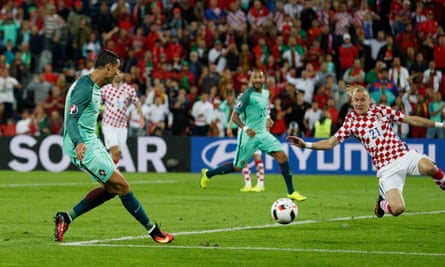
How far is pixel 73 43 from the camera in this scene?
33.4 metres

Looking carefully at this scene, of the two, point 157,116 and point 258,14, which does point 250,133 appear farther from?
point 258,14

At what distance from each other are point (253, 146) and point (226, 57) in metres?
10.7

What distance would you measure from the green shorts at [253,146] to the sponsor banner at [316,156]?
7.47 metres

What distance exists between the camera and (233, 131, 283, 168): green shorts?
822 inches

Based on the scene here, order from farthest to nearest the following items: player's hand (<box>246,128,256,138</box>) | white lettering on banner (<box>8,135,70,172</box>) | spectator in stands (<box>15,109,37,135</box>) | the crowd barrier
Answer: spectator in stands (<box>15,109,37,135</box>), white lettering on banner (<box>8,135,70,172</box>), the crowd barrier, player's hand (<box>246,128,256,138</box>)

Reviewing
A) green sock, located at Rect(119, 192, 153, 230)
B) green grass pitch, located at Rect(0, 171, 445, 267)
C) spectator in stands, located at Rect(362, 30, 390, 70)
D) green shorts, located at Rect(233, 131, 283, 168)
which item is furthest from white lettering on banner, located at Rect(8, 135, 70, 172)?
green sock, located at Rect(119, 192, 153, 230)

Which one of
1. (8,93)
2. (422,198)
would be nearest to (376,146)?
(422,198)

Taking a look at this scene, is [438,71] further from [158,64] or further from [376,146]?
[376,146]

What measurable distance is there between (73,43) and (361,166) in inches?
406

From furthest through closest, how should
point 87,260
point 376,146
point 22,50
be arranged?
point 22,50
point 376,146
point 87,260

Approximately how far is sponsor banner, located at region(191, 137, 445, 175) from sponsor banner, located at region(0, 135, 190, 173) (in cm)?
47

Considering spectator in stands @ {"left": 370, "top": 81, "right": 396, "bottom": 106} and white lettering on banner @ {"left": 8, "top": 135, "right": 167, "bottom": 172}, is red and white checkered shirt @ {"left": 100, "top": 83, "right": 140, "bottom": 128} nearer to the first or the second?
white lettering on banner @ {"left": 8, "top": 135, "right": 167, "bottom": 172}

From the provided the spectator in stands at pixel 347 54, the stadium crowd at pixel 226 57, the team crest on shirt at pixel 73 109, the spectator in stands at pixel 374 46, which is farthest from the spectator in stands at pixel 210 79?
the team crest on shirt at pixel 73 109

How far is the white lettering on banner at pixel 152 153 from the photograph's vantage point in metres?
29.7
